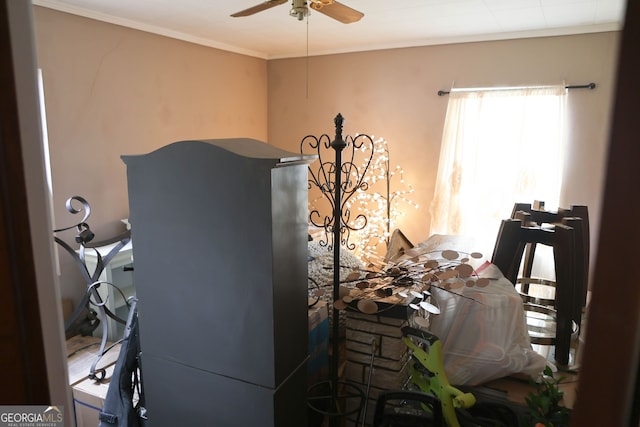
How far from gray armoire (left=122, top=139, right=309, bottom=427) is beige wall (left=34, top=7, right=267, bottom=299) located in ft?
7.13

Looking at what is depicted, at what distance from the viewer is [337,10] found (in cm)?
211

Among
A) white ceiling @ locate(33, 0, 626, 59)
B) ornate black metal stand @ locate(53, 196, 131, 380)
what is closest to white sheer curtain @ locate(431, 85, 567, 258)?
white ceiling @ locate(33, 0, 626, 59)

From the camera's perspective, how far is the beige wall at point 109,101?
278cm

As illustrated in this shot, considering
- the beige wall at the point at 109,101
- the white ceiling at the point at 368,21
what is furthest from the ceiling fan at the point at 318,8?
the beige wall at the point at 109,101

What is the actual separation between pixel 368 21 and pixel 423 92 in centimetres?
110

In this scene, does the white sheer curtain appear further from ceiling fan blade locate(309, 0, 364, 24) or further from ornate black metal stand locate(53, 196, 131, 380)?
ornate black metal stand locate(53, 196, 131, 380)

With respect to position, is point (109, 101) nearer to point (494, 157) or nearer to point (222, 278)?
point (222, 278)

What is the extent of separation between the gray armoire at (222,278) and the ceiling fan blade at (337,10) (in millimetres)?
1250

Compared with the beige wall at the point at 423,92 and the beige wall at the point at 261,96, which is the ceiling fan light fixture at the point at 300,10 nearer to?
the beige wall at the point at 261,96

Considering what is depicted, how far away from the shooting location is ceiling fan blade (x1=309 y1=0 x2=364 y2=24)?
2023mm

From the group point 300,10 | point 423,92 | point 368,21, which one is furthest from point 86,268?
point 423,92

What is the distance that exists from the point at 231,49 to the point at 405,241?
2.86 meters

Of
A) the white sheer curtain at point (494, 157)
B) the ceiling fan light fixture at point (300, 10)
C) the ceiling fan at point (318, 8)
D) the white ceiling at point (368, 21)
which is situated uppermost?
the white ceiling at point (368, 21)

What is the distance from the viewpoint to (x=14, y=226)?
48 cm
